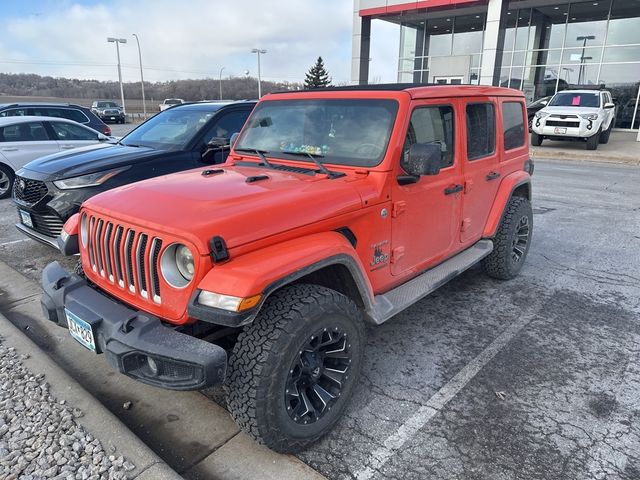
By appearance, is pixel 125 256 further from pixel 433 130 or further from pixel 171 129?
pixel 171 129

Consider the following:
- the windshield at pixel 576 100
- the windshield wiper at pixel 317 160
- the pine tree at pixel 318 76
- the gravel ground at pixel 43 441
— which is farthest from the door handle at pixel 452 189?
the pine tree at pixel 318 76

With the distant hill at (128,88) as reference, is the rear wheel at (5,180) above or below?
below

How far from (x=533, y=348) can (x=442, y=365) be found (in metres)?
0.81

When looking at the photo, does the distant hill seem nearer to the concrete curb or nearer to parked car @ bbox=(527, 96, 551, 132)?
parked car @ bbox=(527, 96, 551, 132)

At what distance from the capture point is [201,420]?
2.78 meters

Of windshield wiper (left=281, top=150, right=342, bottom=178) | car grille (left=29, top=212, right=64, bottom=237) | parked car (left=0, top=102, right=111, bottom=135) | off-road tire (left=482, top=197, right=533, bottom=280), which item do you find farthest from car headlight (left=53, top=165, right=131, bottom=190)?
parked car (left=0, top=102, right=111, bottom=135)

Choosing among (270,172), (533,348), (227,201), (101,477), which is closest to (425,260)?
(533,348)

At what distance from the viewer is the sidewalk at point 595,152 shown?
14711 mm

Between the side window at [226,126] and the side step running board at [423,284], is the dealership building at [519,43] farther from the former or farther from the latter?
the side step running board at [423,284]

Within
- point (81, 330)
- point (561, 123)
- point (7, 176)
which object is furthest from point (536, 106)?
point (81, 330)

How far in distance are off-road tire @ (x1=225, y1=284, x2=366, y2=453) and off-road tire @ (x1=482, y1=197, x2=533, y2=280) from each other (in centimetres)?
275

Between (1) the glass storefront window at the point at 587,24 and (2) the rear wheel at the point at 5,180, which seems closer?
(2) the rear wheel at the point at 5,180

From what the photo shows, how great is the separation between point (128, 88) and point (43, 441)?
92.2 metres

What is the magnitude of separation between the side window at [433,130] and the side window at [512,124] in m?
1.17
